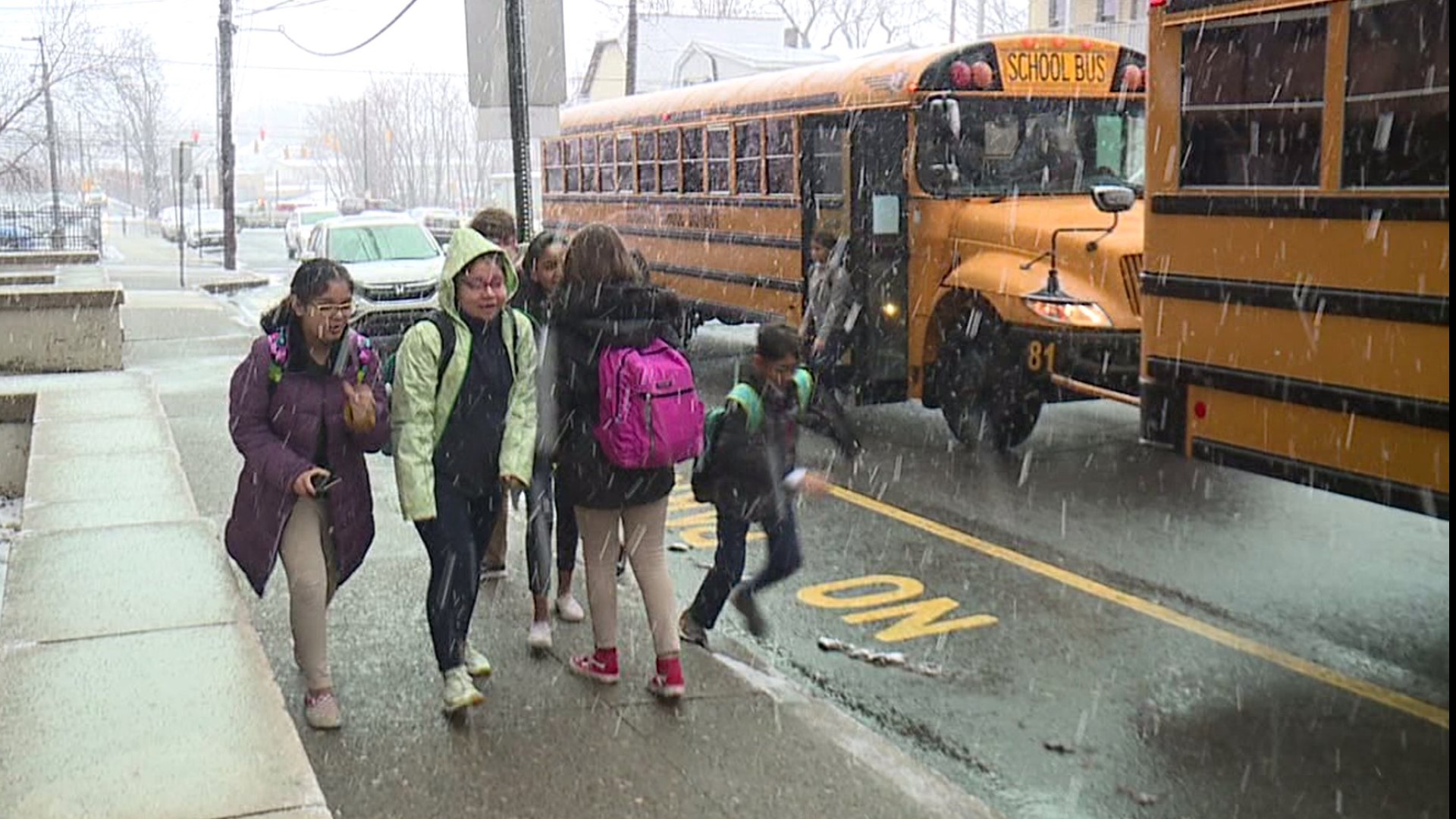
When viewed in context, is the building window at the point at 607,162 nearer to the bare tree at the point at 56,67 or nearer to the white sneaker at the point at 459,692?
the white sneaker at the point at 459,692

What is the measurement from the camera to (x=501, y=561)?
6.36 metres

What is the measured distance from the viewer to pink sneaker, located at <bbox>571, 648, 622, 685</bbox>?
4.96 metres

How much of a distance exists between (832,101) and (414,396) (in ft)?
22.4

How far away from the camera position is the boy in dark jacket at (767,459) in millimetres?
5055

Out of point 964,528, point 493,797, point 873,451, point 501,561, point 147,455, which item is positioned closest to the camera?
point 493,797

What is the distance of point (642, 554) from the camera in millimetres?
4793

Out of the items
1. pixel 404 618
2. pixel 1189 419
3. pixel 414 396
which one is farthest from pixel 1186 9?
pixel 404 618

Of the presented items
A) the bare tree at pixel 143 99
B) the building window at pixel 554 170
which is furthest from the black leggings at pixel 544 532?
the bare tree at pixel 143 99

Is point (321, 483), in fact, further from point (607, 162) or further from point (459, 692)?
point (607, 162)

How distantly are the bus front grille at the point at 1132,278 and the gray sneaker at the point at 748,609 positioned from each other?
3.90 metres

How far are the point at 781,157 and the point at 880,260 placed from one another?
5.95 ft

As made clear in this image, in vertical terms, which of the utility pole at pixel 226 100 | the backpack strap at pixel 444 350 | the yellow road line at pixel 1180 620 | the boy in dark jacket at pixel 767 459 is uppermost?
the utility pole at pixel 226 100

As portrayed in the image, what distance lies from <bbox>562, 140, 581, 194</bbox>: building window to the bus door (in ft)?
22.5

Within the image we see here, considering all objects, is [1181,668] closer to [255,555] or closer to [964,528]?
[964,528]
